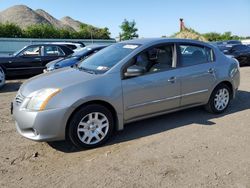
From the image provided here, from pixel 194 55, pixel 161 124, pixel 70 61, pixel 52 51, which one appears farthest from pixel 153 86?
pixel 52 51

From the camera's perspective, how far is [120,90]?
454cm

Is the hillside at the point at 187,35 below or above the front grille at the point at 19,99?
above

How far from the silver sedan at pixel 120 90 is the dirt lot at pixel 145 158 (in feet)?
1.01

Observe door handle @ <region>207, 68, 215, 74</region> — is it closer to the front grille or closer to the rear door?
the rear door

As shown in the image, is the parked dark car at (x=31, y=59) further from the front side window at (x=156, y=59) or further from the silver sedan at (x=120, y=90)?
the front side window at (x=156, y=59)

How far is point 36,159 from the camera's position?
4.10m

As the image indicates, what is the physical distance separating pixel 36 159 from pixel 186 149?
7.06 ft

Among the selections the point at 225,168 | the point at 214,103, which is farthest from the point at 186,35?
the point at 225,168

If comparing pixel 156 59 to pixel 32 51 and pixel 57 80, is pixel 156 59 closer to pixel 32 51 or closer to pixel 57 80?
pixel 57 80

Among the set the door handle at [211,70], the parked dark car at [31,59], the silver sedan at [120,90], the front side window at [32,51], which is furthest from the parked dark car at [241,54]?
the door handle at [211,70]

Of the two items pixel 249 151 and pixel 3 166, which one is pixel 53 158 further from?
pixel 249 151

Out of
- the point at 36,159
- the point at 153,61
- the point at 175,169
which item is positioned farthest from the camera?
the point at 153,61

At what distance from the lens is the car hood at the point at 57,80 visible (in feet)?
14.2

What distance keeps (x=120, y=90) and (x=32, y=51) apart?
8.73m
